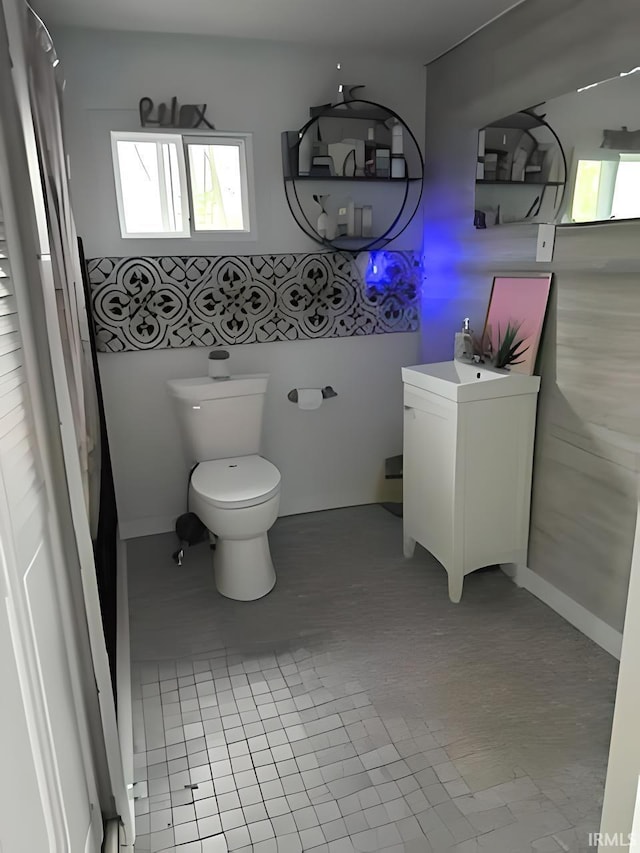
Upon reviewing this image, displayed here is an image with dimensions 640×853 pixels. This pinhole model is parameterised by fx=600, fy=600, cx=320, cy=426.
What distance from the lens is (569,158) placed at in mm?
2123

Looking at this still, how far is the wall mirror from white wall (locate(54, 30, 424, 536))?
0.74m

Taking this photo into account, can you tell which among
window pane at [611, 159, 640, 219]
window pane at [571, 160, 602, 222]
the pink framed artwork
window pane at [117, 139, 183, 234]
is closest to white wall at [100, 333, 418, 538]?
window pane at [117, 139, 183, 234]

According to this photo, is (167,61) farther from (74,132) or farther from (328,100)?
(328,100)

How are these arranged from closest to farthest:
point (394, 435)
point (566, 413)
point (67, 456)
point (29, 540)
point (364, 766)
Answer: point (29, 540) → point (67, 456) → point (364, 766) → point (566, 413) → point (394, 435)

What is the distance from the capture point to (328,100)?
114 inches

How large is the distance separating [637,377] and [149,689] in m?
1.95

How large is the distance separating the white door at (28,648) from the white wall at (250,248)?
1762 mm

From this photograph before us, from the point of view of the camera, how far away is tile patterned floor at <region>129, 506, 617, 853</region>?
158 centimetres

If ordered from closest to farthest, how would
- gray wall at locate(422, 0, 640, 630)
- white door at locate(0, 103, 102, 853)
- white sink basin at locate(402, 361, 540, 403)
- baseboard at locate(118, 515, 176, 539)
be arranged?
white door at locate(0, 103, 102, 853) < gray wall at locate(422, 0, 640, 630) < white sink basin at locate(402, 361, 540, 403) < baseboard at locate(118, 515, 176, 539)

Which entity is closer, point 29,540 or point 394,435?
point 29,540

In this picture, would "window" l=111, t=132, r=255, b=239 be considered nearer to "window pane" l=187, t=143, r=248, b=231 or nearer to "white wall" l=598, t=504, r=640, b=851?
"window pane" l=187, t=143, r=248, b=231

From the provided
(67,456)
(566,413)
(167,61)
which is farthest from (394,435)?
(67,456)

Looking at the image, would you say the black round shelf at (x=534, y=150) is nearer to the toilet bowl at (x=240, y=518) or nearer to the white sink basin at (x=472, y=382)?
the white sink basin at (x=472, y=382)

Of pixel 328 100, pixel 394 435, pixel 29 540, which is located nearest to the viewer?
pixel 29 540
